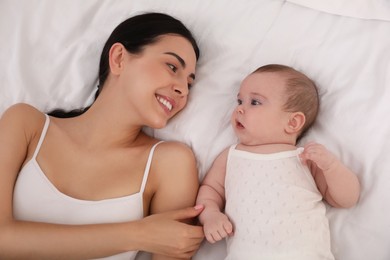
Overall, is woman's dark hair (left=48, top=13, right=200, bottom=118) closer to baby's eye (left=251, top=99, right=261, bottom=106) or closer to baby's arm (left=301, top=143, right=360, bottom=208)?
baby's eye (left=251, top=99, right=261, bottom=106)

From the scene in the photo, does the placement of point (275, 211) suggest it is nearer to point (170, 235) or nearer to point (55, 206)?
point (170, 235)

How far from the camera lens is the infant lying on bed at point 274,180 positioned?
1300mm

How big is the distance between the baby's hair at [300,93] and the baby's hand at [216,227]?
0.40 metres

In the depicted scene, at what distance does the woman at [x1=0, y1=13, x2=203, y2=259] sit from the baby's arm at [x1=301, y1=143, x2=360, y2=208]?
40cm

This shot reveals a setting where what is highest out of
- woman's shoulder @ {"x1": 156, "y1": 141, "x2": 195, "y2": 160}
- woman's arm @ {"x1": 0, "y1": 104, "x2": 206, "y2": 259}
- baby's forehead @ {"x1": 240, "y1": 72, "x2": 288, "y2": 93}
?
baby's forehead @ {"x1": 240, "y1": 72, "x2": 288, "y2": 93}

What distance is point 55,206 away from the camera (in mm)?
1421

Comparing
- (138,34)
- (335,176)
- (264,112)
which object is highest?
(138,34)

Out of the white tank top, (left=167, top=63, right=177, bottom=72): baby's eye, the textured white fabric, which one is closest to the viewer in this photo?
the textured white fabric

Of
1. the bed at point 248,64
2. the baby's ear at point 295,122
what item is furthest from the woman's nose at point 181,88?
the baby's ear at point 295,122

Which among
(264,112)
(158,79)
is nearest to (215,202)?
(264,112)

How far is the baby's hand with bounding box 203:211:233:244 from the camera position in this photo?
1347 millimetres

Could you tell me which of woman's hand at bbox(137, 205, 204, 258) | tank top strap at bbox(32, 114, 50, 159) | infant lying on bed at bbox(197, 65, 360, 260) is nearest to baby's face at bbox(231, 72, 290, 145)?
infant lying on bed at bbox(197, 65, 360, 260)

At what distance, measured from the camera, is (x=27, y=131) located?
1.50 metres

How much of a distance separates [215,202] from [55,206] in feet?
1.68
